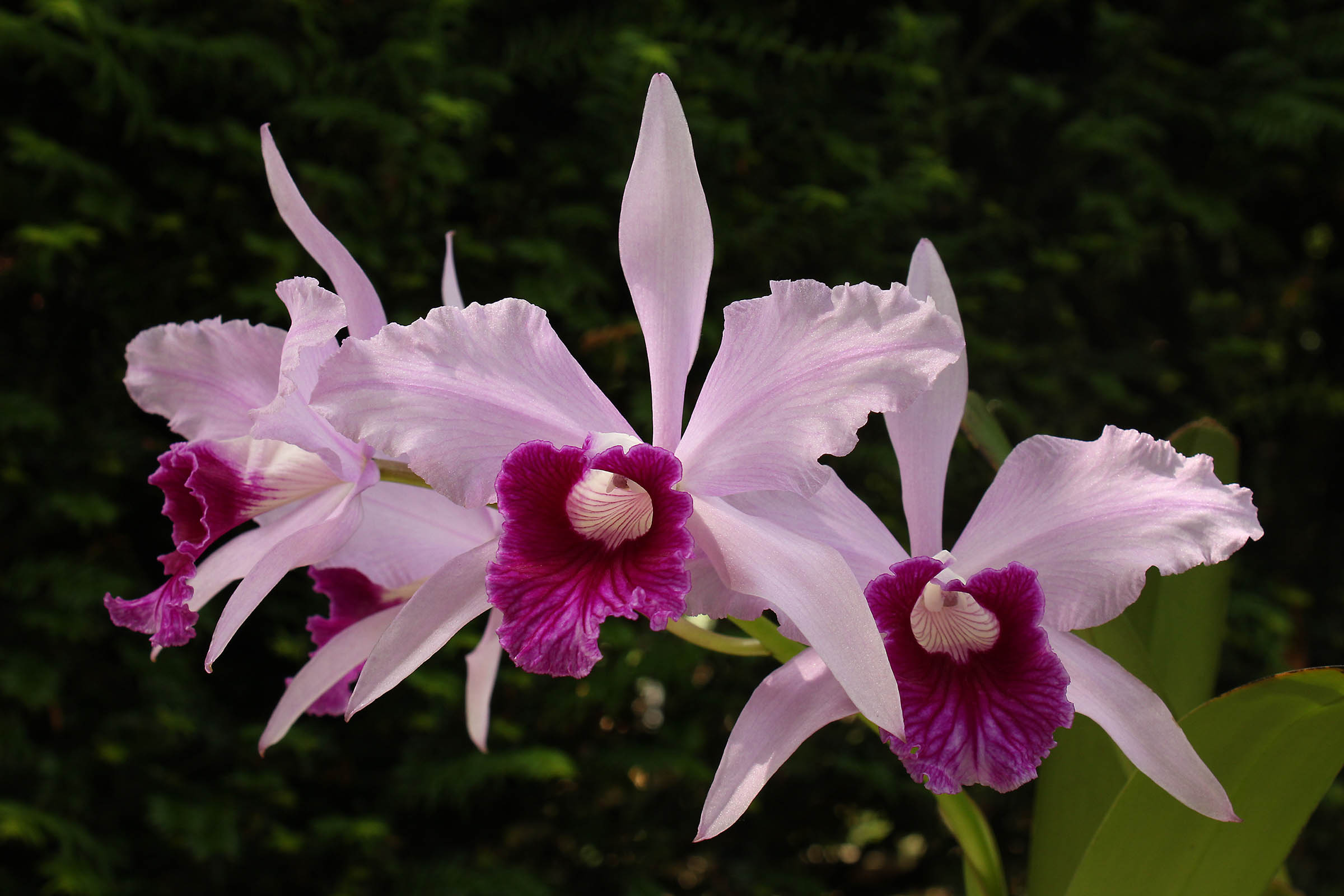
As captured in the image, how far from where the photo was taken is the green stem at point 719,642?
66 cm

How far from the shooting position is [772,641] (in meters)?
0.64

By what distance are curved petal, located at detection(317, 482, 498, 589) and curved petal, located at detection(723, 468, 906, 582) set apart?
22cm

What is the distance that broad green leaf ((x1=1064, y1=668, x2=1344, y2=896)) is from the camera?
1.90 feet

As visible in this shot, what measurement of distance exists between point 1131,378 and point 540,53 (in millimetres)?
1448

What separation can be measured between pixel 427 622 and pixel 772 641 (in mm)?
225

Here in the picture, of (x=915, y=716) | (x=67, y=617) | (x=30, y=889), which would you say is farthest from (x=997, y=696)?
(x=30, y=889)

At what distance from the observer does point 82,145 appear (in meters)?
1.51

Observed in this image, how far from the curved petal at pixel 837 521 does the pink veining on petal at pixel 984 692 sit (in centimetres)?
4

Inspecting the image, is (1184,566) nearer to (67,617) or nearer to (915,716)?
(915,716)

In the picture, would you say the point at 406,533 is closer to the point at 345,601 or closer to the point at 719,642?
the point at 345,601

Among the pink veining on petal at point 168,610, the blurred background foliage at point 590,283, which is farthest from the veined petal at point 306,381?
the blurred background foliage at point 590,283

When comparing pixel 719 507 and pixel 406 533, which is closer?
pixel 719 507

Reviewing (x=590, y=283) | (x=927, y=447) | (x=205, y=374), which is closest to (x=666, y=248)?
(x=927, y=447)

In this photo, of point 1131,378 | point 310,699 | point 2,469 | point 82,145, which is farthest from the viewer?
point 1131,378
